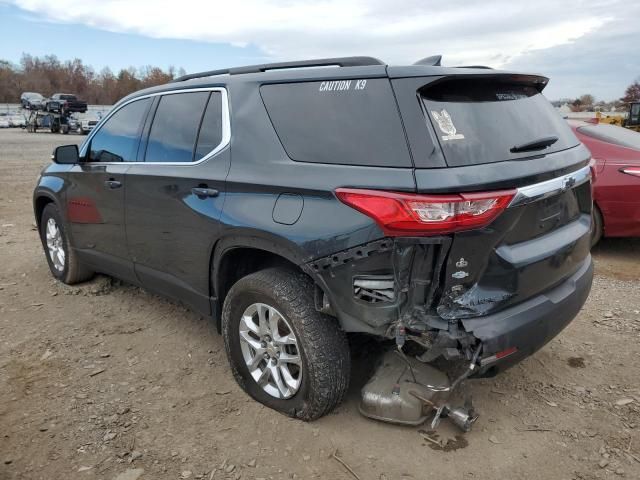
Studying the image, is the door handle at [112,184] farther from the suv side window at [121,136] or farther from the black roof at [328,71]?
the black roof at [328,71]

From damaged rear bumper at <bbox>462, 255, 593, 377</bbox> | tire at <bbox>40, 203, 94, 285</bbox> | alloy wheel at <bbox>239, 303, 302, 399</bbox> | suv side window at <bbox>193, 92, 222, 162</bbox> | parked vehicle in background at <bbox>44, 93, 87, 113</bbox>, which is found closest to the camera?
damaged rear bumper at <bbox>462, 255, 593, 377</bbox>

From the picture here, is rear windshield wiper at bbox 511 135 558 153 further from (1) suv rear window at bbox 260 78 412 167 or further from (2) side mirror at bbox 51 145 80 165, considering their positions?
(2) side mirror at bbox 51 145 80 165

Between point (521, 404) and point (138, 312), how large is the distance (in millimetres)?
3030

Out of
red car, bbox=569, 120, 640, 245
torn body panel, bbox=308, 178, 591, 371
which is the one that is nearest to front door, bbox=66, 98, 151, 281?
torn body panel, bbox=308, 178, 591, 371

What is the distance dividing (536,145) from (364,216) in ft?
3.31

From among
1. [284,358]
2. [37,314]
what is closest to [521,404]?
[284,358]

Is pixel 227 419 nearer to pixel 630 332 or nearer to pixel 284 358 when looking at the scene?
pixel 284 358

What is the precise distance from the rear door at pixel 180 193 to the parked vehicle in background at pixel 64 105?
→ 3763 cm

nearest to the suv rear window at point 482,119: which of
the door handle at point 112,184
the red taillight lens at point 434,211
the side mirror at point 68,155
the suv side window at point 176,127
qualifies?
the red taillight lens at point 434,211

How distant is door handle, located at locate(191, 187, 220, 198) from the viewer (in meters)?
3.09

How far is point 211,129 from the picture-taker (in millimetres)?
3250

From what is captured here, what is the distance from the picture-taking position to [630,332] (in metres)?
3.98

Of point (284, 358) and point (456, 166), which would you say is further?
point (284, 358)

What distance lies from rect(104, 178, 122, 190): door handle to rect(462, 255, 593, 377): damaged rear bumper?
109 inches
